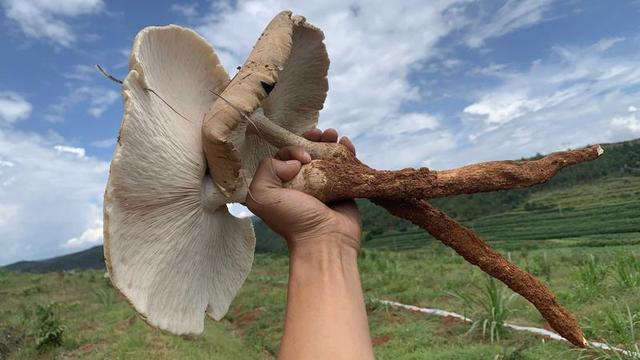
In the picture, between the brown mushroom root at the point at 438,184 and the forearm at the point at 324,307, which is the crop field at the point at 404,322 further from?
the forearm at the point at 324,307

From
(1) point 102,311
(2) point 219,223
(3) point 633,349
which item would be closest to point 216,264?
(2) point 219,223

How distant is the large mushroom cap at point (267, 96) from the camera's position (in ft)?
4.83

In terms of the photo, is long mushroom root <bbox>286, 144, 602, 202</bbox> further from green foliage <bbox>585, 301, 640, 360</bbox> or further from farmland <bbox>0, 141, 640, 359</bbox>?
farmland <bbox>0, 141, 640, 359</bbox>

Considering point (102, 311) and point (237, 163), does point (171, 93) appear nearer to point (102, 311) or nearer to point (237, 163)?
point (237, 163)

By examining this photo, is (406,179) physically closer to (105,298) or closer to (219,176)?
(219,176)

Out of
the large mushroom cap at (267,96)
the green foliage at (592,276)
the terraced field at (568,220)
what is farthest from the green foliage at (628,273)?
the terraced field at (568,220)

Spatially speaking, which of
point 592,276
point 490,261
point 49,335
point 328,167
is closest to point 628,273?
point 592,276

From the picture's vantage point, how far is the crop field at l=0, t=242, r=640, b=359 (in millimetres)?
4522

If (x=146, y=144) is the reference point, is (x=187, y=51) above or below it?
above

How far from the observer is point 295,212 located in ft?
5.18

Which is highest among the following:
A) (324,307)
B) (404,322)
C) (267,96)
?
(267,96)

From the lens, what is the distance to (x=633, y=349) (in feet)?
11.7

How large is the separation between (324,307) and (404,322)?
17.0 ft

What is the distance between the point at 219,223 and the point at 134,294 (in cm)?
42
